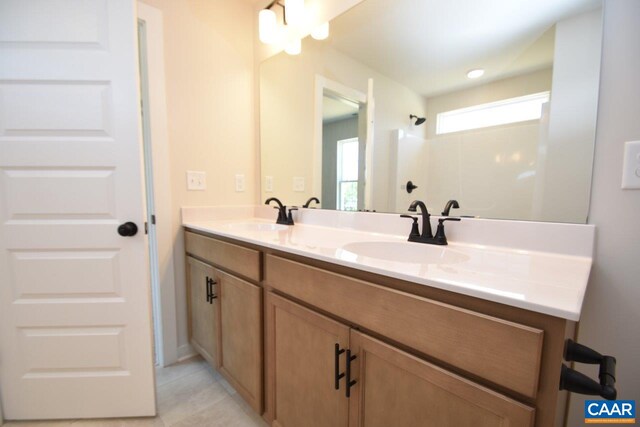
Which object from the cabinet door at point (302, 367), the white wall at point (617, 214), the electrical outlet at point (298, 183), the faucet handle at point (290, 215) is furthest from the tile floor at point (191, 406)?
the white wall at point (617, 214)

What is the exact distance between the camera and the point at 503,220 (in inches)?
37.8

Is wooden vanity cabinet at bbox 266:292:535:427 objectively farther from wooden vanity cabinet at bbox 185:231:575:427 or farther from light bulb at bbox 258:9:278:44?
light bulb at bbox 258:9:278:44

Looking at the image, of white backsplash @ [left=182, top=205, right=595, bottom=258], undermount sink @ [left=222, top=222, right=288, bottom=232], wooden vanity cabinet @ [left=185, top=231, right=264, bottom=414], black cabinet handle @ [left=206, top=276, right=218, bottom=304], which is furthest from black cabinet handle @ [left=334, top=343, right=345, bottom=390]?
undermount sink @ [left=222, top=222, right=288, bottom=232]

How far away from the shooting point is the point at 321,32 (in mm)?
1522

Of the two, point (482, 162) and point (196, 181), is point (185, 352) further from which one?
point (482, 162)

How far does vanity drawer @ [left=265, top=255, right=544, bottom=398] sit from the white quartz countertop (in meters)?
0.05

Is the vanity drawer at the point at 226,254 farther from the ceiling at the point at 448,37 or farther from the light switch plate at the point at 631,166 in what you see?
the light switch plate at the point at 631,166

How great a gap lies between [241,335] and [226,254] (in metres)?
0.38

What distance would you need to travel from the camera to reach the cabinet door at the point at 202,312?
4.75ft

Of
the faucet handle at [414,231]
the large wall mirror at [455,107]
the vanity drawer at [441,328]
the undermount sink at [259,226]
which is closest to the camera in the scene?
the vanity drawer at [441,328]

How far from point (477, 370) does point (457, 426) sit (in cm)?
16

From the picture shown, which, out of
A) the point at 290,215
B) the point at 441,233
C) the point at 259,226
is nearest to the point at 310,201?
the point at 290,215

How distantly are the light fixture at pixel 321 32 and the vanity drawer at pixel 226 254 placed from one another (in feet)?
4.08

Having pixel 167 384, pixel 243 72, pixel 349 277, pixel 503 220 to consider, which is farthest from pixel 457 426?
pixel 243 72
